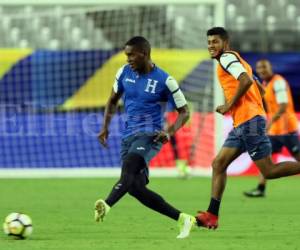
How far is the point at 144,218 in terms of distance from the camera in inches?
406

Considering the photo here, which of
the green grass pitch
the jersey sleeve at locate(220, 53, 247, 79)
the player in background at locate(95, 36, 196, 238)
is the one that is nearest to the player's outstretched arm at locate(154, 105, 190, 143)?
the player in background at locate(95, 36, 196, 238)

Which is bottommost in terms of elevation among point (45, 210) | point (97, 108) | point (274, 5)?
point (45, 210)

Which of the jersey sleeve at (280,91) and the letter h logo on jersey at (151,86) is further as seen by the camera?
the jersey sleeve at (280,91)

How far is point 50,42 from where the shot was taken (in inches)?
909

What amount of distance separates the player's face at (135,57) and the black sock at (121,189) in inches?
42.3

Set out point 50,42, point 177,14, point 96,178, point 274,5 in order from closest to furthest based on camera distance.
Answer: point 96,178, point 177,14, point 50,42, point 274,5

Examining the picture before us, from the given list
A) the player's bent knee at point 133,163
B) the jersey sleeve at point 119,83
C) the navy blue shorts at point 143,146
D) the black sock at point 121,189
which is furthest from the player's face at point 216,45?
the black sock at point 121,189

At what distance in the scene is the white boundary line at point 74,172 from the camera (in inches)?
706

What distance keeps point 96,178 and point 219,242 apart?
397 inches

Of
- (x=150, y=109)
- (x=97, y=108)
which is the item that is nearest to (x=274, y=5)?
(x=97, y=108)

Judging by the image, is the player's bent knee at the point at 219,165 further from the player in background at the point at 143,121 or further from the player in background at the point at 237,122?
the player in background at the point at 143,121

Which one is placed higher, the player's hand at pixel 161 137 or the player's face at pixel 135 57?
the player's face at pixel 135 57

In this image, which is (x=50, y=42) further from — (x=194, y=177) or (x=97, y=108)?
(x=194, y=177)

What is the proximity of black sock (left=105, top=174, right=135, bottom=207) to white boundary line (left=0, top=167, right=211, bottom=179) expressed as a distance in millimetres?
9625
